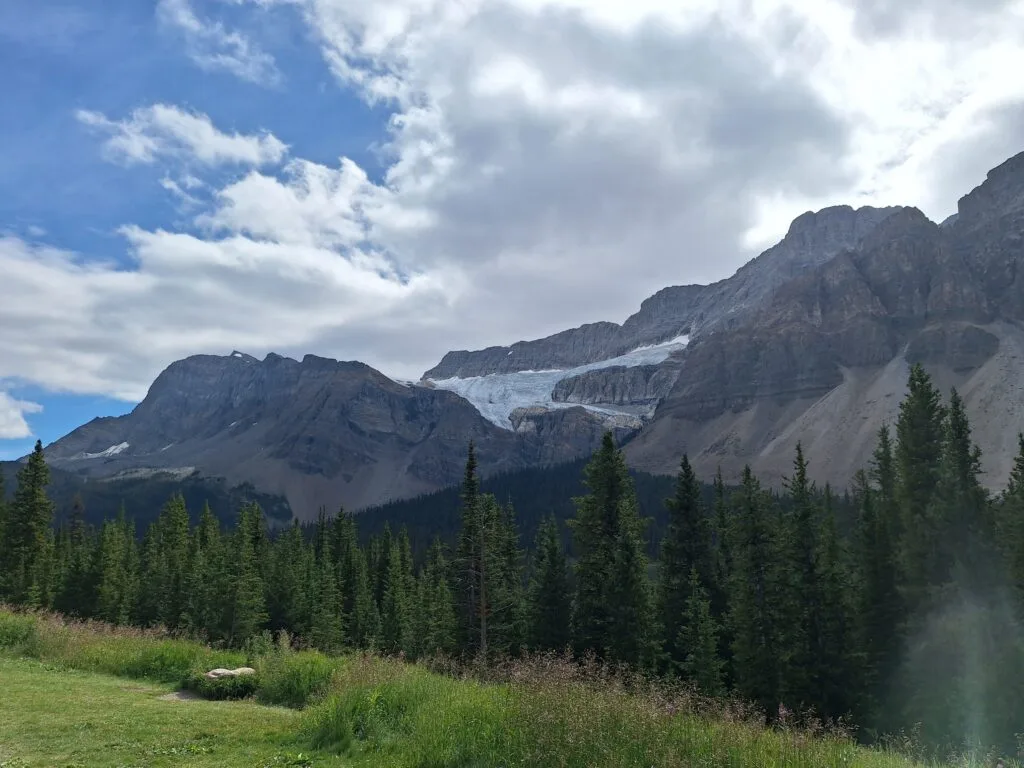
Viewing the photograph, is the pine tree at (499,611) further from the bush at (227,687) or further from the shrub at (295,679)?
the bush at (227,687)

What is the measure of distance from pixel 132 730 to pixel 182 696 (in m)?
4.85

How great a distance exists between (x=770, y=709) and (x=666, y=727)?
25679mm

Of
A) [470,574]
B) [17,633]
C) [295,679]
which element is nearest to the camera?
[295,679]

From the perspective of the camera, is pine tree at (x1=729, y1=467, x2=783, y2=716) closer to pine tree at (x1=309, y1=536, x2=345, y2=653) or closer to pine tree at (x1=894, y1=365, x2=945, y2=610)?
pine tree at (x1=894, y1=365, x2=945, y2=610)

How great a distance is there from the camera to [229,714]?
12.8 metres

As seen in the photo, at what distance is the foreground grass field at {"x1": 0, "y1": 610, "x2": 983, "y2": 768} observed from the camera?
802cm

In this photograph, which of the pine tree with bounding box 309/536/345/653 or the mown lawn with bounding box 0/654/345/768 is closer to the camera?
the mown lawn with bounding box 0/654/345/768

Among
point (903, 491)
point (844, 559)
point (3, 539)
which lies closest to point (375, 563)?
point (3, 539)

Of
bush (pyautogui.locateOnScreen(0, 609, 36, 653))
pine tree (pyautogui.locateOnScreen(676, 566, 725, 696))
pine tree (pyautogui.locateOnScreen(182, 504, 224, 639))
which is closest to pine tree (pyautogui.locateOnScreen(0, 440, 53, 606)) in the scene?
pine tree (pyautogui.locateOnScreen(182, 504, 224, 639))

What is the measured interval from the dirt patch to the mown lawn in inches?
13.1

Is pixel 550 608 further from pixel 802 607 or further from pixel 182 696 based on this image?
pixel 182 696

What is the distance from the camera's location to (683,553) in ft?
121

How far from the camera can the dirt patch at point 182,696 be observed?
1498cm

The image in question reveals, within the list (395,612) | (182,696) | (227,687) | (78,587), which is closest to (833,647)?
(227,687)
